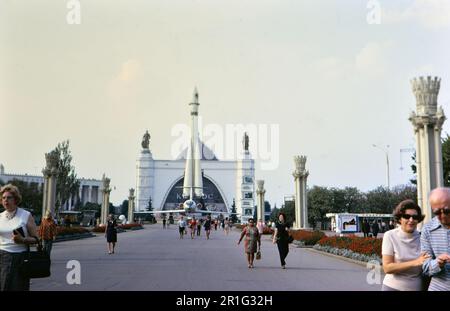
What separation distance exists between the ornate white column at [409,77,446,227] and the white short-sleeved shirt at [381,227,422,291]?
1717 cm

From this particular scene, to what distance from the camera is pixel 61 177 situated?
52.9m

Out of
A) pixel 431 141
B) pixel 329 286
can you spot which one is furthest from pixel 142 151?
pixel 329 286

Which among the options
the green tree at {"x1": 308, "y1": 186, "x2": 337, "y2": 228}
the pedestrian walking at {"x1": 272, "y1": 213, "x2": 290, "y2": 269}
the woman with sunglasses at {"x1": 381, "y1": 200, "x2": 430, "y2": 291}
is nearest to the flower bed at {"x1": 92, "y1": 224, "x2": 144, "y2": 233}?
the green tree at {"x1": 308, "y1": 186, "x2": 337, "y2": 228}

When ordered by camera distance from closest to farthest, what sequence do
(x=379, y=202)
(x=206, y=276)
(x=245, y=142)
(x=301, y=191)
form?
(x=206, y=276), (x=301, y=191), (x=379, y=202), (x=245, y=142)

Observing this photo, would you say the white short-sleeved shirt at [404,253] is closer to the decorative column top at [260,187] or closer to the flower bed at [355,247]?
the flower bed at [355,247]

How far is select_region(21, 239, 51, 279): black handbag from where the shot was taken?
5.67 m

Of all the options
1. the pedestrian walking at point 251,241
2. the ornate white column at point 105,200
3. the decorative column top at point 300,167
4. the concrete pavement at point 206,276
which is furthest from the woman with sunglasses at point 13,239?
the ornate white column at point 105,200

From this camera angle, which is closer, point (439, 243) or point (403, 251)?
point (439, 243)

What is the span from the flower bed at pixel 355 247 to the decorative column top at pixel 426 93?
6196 millimetres

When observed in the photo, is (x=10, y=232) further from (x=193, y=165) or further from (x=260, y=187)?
(x=193, y=165)

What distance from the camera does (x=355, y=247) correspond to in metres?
18.0

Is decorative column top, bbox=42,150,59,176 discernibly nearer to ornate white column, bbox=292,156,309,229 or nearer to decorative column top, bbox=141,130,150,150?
ornate white column, bbox=292,156,309,229

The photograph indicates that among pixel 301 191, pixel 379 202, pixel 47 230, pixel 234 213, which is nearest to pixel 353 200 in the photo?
pixel 379 202

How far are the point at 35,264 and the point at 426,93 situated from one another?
18.7 m
